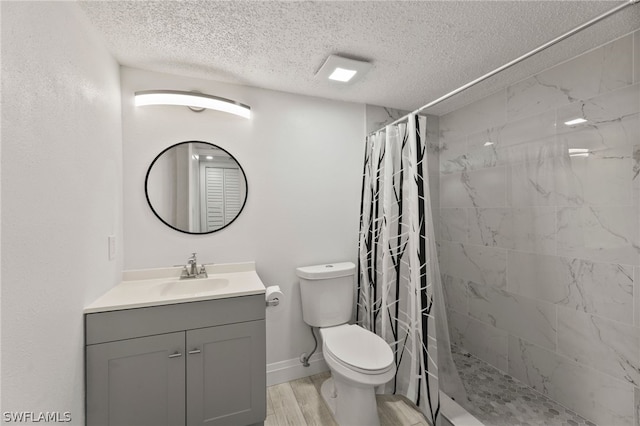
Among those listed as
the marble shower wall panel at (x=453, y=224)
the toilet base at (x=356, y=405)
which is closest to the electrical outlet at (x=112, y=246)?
the toilet base at (x=356, y=405)

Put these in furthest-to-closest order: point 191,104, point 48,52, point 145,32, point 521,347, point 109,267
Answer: point 521,347
point 191,104
point 109,267
point 145,32
point 48,52

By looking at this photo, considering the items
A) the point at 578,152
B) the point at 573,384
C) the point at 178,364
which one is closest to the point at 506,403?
the point at 573,384

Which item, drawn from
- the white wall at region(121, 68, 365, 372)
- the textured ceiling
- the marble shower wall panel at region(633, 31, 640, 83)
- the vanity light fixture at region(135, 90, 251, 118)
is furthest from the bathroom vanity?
the marble shower wall panel at region(633, 31, 640, 83)

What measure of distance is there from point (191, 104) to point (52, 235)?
3.68ft

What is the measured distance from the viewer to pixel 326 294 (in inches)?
81.4

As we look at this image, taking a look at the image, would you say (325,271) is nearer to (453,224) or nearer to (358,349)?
(358,349)

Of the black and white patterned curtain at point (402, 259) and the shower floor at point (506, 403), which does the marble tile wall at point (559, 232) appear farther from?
the black and white patterned curtain at point (402, 259)

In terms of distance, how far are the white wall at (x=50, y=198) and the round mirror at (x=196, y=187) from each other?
0.39m

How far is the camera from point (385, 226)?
74.1 inches

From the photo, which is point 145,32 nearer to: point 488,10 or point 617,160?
point 488,10

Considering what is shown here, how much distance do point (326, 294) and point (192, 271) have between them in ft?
3.15

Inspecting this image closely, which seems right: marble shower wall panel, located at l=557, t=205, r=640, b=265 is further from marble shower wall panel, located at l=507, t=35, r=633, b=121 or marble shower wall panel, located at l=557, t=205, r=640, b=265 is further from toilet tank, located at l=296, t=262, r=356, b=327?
toilet tank, located at l=296, t=262, r=356, b=327

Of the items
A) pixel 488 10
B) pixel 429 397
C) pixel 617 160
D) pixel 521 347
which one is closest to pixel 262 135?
pixel 488 10

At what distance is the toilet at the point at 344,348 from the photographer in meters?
1.55
